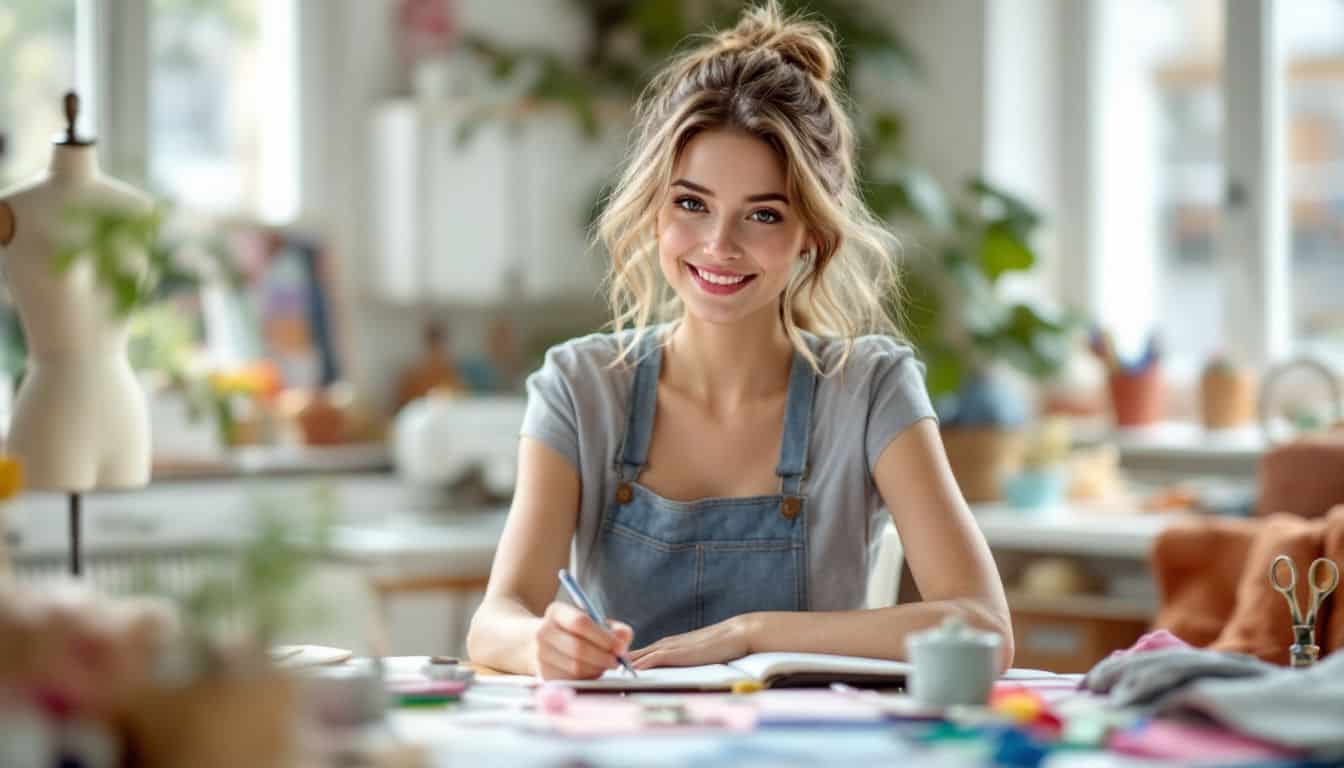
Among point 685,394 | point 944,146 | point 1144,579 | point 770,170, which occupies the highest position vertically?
point 944,146

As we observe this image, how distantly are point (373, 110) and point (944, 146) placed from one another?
1514mm

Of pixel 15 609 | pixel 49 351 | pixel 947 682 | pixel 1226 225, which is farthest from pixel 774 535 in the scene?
pixel 1226 225

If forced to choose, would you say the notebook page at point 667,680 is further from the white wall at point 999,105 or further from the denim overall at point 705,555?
the white wall at point 999,105

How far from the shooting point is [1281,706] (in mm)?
1278

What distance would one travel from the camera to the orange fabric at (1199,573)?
2480mm

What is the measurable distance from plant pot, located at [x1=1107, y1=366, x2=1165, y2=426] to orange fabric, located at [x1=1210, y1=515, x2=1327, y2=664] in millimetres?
1754

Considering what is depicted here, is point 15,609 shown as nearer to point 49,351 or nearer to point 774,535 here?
point 49,351

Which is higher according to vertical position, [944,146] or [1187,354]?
[944,146]

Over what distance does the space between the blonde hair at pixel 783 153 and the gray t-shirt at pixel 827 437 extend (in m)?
0.05

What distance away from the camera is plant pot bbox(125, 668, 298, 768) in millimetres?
1006

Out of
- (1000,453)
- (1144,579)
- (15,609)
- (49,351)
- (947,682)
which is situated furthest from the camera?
(1000,453)

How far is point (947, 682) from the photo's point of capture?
1392mm

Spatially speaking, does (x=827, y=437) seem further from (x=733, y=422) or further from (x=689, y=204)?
(x=689, y=204)

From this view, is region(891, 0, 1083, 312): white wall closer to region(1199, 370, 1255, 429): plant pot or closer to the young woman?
region(1199, 370, 1255, 429): plant pot
